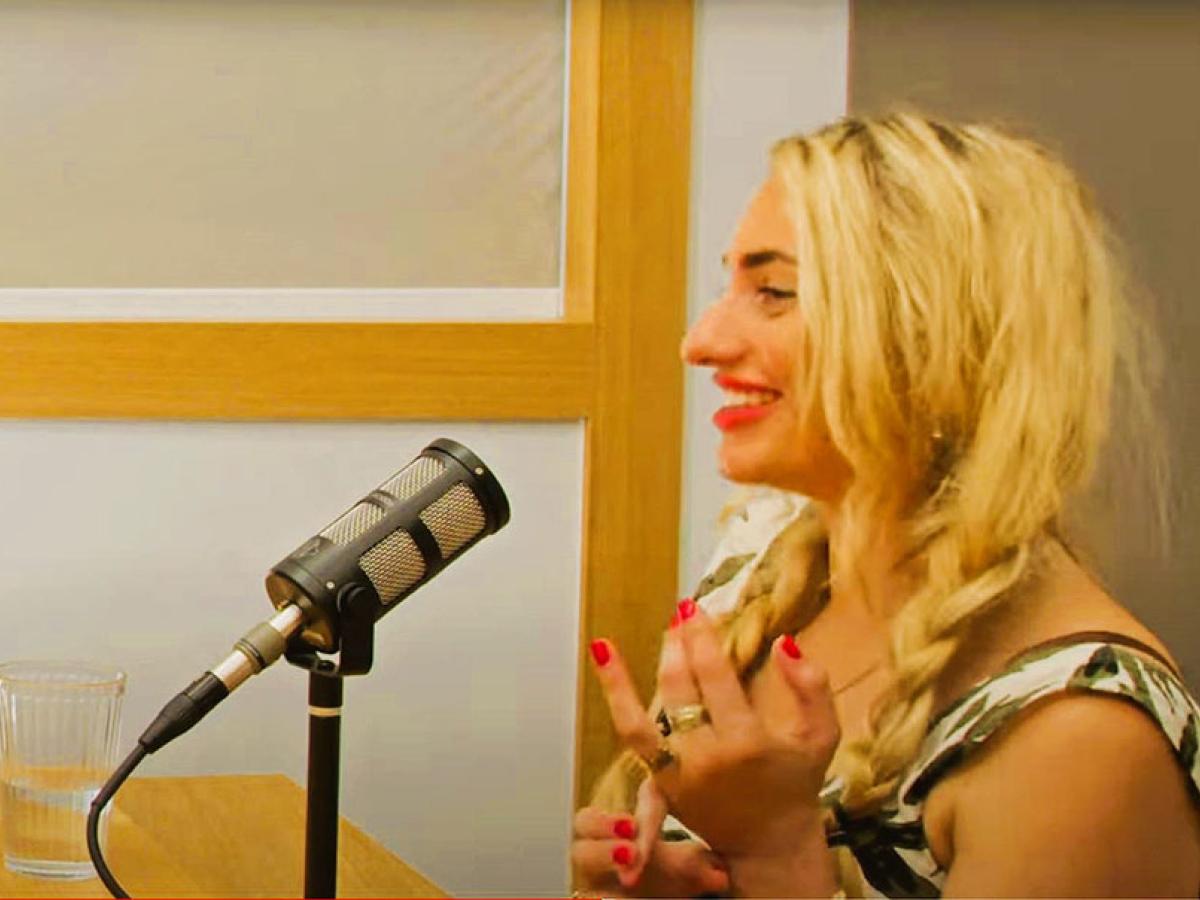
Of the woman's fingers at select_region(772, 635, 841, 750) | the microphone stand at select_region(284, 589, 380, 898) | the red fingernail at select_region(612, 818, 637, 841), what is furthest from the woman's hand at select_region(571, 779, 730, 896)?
the microphone stand at select_region(284, 589, 380, 898)

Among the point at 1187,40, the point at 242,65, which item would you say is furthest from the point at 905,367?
the point at 242,65

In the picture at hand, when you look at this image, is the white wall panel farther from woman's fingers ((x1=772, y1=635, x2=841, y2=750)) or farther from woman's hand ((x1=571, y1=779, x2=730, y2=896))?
woman's fingers ((x1=772, y1=635, x2=841, y2=750))

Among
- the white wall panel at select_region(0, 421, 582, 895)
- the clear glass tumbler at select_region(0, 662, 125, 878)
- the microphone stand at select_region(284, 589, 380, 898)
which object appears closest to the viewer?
the microphone stand at select_region(284, 589, 380, 898)

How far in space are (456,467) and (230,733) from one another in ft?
1.02

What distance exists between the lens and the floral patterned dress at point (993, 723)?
1243 millimetres

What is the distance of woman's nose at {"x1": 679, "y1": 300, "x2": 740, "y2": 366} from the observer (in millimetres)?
1364

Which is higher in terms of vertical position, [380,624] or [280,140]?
[280,140]

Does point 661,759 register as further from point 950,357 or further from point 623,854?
A: point 950,357

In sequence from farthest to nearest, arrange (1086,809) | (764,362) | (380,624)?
(380,624), (764,362), (1086,809)

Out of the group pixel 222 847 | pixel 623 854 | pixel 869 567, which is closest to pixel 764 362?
pixel 869 567

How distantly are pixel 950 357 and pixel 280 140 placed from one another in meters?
0.49

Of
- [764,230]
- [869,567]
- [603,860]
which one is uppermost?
[764,230]

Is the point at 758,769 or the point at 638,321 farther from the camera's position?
the point at 638,321

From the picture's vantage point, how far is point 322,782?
4.12 ft
